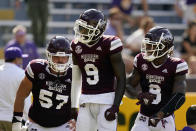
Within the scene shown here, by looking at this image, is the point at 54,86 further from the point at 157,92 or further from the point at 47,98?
the point at 157,92

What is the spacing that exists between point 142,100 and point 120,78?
1.13 ft

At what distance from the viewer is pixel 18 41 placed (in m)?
10.4

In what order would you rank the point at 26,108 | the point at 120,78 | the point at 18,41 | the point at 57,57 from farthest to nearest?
the point at 18,41 < the point at 26,108 < the point at 57,57 < the point at 120,78

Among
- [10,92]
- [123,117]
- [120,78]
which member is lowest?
[123,117]

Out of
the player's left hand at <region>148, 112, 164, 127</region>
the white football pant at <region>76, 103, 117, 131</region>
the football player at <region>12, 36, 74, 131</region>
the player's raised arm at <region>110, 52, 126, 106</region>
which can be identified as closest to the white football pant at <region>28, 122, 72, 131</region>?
the football player at <region>12, 36, 74, 131</region>

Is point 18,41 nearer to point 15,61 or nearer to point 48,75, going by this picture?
point 15,61

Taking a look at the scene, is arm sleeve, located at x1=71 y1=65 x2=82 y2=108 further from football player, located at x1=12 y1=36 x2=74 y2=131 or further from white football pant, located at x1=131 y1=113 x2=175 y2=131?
white football pant, located at x1=131 y1=113 x2=175 y2=131

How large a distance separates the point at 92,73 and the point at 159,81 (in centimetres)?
63

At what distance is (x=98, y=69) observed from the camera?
226 inches

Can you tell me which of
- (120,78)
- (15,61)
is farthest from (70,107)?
(15,61)

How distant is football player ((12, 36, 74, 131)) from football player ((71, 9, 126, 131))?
13.4 inches

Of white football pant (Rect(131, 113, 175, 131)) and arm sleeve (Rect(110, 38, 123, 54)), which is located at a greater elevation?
arm sleeve (Rect(110, 38, 123, 54))

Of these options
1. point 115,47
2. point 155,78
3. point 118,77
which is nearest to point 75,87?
point 118,77

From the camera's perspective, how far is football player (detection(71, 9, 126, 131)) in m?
5.68
